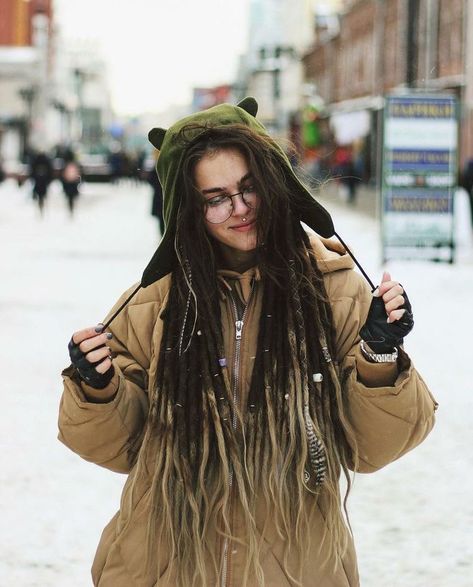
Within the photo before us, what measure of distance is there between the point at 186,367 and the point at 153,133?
521 millimetres

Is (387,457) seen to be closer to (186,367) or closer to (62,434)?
(186,367)

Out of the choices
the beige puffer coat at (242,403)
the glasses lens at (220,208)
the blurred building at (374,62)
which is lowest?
the beige puffer coat at (242,403)

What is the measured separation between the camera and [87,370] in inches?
92.7

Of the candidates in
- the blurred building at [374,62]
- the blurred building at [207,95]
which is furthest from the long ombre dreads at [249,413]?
the blurred building at [207,95]

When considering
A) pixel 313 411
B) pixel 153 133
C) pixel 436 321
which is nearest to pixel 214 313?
pixel 313 411

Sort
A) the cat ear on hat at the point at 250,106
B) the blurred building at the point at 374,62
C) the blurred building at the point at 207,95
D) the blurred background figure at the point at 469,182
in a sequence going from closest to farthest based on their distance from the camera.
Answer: the cat ear on hat at the point at 250,106 → the blurred background figure at the point at 469,182 → the blurred building at the point at 374,62 → the blurred building at the point at 207,95

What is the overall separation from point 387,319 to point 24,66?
9329 centimetres

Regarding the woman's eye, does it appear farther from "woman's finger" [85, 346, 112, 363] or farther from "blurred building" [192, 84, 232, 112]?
"blurred building" [192, 84, 232, 112]

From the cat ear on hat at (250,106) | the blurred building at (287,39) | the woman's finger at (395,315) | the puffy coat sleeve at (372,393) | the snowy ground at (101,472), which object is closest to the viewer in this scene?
the woman's finger at (395,315)

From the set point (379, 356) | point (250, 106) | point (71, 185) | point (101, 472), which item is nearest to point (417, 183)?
point (101, 472)

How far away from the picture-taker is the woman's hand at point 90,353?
7.69 ft

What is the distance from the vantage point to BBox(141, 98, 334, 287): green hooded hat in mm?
2441

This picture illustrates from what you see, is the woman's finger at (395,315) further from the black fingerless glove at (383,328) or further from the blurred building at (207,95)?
the blurred building at (207,95)

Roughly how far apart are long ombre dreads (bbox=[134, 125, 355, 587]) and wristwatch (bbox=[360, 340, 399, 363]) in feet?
0.41
